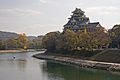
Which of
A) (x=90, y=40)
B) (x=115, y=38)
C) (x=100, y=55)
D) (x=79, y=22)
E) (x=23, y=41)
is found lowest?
(x=100, y=55)

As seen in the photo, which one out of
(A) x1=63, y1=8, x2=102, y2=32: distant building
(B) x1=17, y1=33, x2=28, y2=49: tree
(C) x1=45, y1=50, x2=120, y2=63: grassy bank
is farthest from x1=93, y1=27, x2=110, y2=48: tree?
(B) x1=17, y1=33, x2=28, y2=49: tree

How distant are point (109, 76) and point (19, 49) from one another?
3254 inches

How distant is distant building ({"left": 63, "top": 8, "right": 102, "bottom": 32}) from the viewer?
225ft

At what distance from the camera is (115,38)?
5472 cm

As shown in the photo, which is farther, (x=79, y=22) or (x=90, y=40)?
(x=79, y=22)

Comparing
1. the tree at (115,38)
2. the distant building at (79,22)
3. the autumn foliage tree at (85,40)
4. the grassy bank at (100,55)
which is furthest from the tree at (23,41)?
the tree at (115,38)

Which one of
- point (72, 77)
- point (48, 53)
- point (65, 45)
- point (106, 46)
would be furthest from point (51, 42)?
point (72, 77)

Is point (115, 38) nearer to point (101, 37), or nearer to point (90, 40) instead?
point (101, 37)

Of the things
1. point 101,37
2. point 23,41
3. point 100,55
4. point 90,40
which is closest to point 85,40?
point 90,40

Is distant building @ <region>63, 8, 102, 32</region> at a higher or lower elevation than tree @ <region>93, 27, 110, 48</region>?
higher

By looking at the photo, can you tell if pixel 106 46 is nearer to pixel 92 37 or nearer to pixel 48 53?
pixel 92 37

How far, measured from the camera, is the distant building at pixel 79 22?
2694 inches

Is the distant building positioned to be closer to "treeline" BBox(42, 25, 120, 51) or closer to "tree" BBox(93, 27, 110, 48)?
"treeline" BBox(42, 25, 120, 51)

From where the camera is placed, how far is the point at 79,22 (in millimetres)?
70562
